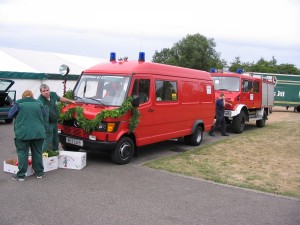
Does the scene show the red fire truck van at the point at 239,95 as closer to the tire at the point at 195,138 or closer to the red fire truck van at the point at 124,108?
the tire at the point at 195,138

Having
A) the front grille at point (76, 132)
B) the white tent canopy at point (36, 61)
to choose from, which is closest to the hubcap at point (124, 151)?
the front grille at point (76, 132)

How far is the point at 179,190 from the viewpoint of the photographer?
6.61m

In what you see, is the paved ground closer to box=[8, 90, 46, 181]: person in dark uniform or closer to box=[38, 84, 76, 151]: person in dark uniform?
box=[8, 90, 46, 181]: person in dark uniform

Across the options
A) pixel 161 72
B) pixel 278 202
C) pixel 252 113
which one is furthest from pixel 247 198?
pixel 252 113

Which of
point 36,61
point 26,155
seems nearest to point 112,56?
point 26,155

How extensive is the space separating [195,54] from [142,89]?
5418 cm

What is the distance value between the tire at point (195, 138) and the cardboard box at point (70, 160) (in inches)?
187

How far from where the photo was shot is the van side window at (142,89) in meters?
8.55

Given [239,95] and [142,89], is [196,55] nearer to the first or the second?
[239,95]

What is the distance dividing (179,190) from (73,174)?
225 cm

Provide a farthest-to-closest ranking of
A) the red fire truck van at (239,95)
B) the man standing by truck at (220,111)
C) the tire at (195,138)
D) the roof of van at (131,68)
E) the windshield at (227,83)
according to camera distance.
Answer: the windshield at (227,83) → the red fire truck van at (239,95) → the man standing by truck at (220,111) → the tire at (195,138) → the roof of van at (131,68)

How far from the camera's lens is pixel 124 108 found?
26.1 feet

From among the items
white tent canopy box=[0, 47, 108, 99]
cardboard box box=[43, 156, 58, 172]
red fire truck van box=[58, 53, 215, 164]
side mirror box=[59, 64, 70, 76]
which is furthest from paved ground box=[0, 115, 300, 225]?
white tent canopy box=[0, 47, 108, 99]

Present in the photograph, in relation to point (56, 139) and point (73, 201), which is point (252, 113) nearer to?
point (56, 139)
